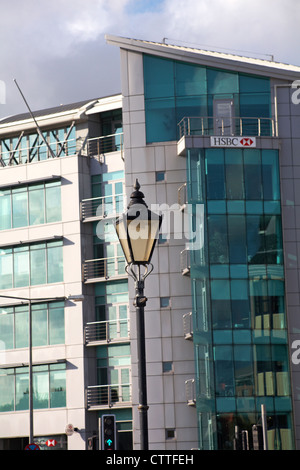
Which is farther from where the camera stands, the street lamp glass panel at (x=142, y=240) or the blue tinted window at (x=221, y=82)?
the blue tinted window at (x=221, y=82)

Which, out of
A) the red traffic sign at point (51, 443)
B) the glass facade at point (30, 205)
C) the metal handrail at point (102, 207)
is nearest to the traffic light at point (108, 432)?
the red traffic sign at point (51, 443)

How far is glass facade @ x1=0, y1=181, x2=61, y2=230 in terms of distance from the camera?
61250 millimetres

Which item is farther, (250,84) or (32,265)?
(32,265)

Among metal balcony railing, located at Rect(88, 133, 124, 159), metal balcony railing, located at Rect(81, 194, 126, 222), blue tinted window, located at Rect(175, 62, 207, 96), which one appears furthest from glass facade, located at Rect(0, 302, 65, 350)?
blue tinted window, located at Rect(175, 62, 207, 96)

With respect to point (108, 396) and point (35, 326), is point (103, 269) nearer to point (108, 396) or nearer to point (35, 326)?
point (35, 326)

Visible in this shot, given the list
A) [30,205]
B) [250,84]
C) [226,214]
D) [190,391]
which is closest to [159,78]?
[250,84]

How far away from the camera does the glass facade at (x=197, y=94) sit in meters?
54.6

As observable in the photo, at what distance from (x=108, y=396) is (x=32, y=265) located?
9.03 metres

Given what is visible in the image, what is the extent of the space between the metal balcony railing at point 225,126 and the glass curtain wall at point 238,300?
65.2 inches

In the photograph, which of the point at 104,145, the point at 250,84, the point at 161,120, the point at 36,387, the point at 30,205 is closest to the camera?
the point at 250,84

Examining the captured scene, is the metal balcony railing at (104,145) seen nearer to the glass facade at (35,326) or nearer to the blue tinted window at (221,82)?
the blue tinted window at (221,82)

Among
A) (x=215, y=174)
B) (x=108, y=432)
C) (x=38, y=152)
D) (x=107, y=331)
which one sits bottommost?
(x=108, y=432)

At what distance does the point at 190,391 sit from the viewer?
53.0 metres
